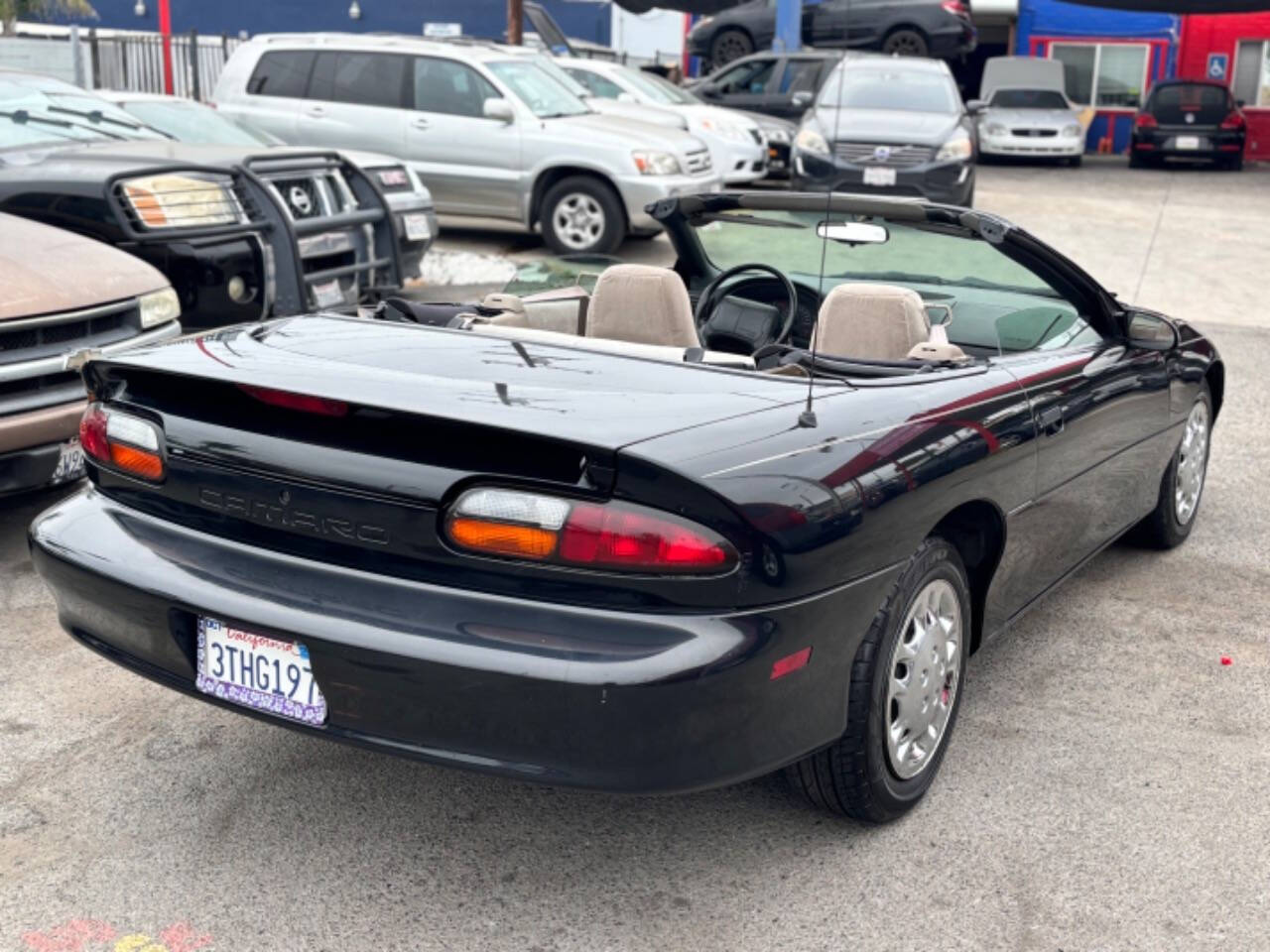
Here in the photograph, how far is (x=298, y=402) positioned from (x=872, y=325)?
163 centimetres

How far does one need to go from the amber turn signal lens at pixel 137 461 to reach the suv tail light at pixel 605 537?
0.92 m

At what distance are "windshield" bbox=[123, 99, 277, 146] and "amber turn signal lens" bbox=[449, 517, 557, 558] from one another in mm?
7362

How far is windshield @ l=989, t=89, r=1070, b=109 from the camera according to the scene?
24453mm

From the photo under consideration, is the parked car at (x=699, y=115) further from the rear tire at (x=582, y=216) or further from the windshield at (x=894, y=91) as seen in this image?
the rear tire at (x=582, y=216)

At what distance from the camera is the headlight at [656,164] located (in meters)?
12.5

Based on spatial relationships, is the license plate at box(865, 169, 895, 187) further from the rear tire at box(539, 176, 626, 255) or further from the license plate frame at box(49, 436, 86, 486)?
the license plate frame at box(49, 436, 86, 486)

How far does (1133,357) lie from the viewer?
4.66 metres

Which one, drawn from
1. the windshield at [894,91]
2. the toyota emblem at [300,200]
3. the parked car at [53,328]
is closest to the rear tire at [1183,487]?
the parked car at [53,328]

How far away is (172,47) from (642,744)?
20527 millimetres

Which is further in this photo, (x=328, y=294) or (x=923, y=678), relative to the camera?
(x=328, y=294)

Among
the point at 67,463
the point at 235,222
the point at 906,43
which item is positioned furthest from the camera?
the point at 906,43

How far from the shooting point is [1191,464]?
5.62m

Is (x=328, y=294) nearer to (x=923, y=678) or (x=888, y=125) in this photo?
(x=923, y=678)

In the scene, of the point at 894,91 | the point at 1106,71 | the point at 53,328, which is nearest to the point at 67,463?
the point at 53,328
